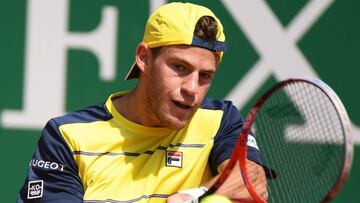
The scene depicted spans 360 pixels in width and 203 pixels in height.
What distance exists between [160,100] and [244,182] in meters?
0.48

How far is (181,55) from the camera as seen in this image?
3.41m

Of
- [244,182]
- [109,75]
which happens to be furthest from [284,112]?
[109,75]

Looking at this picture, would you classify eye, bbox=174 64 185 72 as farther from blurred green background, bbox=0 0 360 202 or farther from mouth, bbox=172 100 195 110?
blurred green background, bbox=0 0 360 202

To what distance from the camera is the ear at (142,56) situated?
3561 mm

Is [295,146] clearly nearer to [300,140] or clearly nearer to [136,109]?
[300,140]

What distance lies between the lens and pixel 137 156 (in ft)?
11.6

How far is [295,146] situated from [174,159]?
19.2 inches

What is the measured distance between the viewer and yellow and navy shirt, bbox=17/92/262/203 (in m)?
3.46

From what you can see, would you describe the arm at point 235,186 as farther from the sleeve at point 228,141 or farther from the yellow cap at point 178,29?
the yellow cap at point 178,29

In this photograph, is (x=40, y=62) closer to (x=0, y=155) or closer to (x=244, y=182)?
(x=0, y=155)

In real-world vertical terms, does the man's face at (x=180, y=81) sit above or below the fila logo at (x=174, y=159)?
above

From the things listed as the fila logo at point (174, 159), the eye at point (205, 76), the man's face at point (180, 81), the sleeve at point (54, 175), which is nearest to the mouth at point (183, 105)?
the man's face at point (180, 81)

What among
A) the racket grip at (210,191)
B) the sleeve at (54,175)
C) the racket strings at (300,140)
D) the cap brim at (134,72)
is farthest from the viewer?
the cap brim at (134,72)

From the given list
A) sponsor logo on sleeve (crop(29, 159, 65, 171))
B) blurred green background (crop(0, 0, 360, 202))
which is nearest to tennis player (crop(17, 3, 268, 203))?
sponsor logo on sleeve (crop(29, 159, 65, 171))
